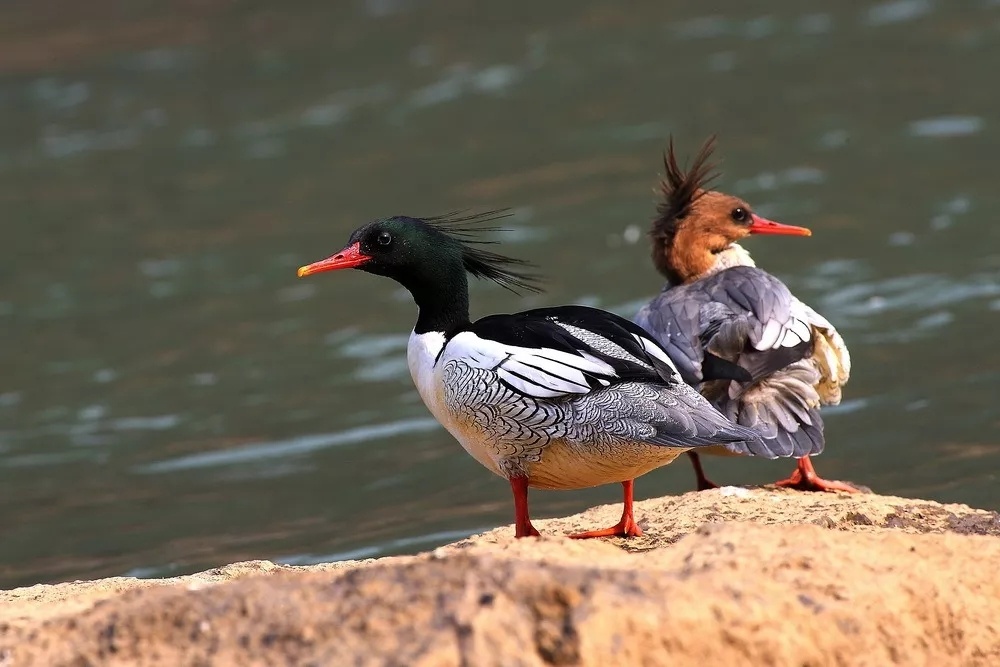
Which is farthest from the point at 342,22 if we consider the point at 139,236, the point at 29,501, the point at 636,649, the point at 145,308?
the point at 636,649

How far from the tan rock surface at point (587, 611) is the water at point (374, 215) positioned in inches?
124

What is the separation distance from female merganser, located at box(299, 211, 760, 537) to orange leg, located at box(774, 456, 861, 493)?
1.22 m

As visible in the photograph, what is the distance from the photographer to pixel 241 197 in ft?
47.4

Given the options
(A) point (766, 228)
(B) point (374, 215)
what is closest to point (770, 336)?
(A) point (766, 228)

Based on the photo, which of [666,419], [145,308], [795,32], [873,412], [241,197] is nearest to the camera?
[666,419]

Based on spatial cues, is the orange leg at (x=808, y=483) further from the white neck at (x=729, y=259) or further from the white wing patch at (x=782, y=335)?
the white neck at (x=729, y=259)

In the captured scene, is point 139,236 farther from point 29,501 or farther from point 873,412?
point 873,412

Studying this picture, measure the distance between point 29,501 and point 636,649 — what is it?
243 inches

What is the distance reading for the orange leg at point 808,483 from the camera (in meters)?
6.39

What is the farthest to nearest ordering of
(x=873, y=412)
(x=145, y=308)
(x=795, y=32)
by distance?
1. (x=795, y=32)
2. (x=145, y=308)
3. (x=873, y=412)

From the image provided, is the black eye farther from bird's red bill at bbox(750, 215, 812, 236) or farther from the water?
the water

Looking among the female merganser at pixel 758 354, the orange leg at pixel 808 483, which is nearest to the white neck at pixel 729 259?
the female merganser at pixel 758 354

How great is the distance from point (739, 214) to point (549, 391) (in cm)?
296

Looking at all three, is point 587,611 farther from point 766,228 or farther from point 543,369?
point 766,228
